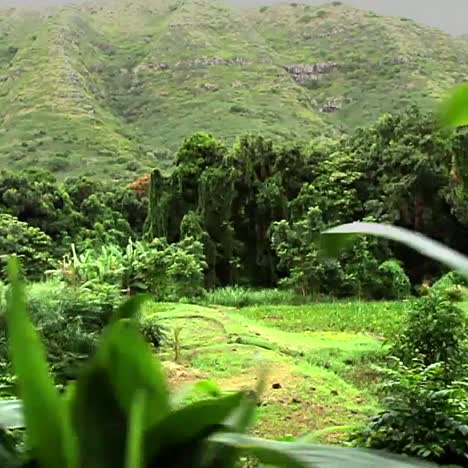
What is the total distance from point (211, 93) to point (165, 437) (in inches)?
939

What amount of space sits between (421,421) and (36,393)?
2.38m

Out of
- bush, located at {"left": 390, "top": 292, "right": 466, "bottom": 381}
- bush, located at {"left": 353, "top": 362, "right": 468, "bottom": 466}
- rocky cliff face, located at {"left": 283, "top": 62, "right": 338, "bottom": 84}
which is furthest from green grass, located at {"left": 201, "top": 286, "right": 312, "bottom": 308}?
rocky cliff face, located at {"left": 283, "top": 62, "right": 338, "bottom": 84}

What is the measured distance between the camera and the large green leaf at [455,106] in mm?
233

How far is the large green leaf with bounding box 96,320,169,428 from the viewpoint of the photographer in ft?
0.81

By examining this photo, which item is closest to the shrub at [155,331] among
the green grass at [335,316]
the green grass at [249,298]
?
the green grass at [335,316]

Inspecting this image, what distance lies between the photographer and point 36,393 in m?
0.24

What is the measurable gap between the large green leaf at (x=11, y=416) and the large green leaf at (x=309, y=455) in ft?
0.23

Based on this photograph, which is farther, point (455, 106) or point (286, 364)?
point (286, 364)

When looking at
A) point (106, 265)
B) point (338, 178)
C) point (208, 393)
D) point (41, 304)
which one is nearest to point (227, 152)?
point (338, 178)

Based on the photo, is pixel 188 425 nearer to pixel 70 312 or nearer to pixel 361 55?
pixel 70 312

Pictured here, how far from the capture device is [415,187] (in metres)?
11.1

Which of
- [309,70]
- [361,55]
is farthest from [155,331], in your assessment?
[309,70]

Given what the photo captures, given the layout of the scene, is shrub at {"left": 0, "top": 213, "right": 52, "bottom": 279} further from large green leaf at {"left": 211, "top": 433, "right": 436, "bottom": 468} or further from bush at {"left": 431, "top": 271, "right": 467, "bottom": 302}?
large green leaf at {"left": 211, "top": 433, "right": 436, "bottom": 468}

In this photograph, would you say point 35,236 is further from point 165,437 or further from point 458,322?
point 165,437
